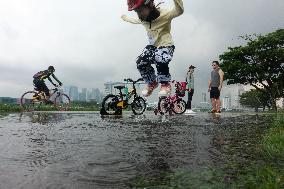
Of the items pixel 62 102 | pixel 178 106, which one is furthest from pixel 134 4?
pixel 62 102

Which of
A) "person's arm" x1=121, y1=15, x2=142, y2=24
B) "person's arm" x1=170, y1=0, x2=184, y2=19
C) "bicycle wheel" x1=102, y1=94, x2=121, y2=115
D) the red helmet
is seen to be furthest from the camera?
"bicycle wheel" x1=102, y1=94, x2=121, y2=115

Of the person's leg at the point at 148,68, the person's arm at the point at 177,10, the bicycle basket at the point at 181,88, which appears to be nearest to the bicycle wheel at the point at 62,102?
the bicycle basket at the point at 181,88

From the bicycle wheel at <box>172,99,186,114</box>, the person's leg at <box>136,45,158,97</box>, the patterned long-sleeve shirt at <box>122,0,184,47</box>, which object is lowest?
the bicycle wheel at <box>172,99,186,114</box>

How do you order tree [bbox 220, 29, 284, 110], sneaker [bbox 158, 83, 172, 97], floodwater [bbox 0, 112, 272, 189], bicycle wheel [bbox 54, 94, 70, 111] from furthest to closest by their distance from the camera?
tree [bbox 220, 29, 284, 110], bicycle wheel [bbox 54, 94, 70, 111], sneaker [bbox 158, 83, 172, 97], floodwater [bbox 0, 112, 272, 189]

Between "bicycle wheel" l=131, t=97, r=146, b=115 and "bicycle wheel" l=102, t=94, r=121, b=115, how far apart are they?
1.46 feet

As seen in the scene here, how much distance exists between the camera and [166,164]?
3.27m

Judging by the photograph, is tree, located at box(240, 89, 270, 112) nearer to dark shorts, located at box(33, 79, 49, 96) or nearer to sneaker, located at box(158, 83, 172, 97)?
sneaker, located at box(158, 83, 172, 97)

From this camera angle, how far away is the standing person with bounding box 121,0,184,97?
26.8ft

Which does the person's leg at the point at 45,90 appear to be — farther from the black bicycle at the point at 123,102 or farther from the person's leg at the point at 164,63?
the person's leg at the point at 164,63

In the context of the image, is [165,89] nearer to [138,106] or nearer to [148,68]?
[148,68]

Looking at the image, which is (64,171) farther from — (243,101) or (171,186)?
(243,101)

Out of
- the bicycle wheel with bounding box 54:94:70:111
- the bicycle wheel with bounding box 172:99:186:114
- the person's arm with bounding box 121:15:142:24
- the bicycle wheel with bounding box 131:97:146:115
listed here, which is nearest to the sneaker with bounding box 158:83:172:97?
the person's arm with bounding box 121:15:142:24

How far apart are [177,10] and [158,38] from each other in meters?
0.80

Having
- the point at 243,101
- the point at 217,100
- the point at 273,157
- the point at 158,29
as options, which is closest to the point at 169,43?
the point at 158,29
